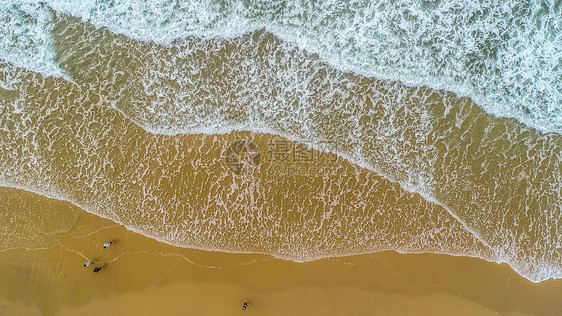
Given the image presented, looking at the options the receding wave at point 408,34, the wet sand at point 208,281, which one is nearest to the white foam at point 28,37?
the receding wave at point 408,34

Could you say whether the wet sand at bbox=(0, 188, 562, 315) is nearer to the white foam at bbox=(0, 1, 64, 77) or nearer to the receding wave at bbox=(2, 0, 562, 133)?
the white foam at bbox=(0, 1, 64, 77)

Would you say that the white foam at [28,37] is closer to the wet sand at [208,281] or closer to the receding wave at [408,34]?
the receding wave at [408,34]

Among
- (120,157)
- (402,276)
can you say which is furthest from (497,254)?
(120,157)

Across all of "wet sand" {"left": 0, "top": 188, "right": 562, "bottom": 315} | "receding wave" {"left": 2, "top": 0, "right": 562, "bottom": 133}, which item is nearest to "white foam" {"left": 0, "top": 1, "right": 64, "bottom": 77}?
"receding wave" {"left": 2, "top": 0, "right": 562, "bottom": 133}

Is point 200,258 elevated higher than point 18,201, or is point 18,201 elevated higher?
point 18,201

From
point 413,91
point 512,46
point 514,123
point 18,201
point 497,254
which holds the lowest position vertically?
point 497,254

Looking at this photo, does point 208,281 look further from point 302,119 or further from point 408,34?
point 408,34

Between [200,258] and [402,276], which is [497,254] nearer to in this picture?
[402,276]
